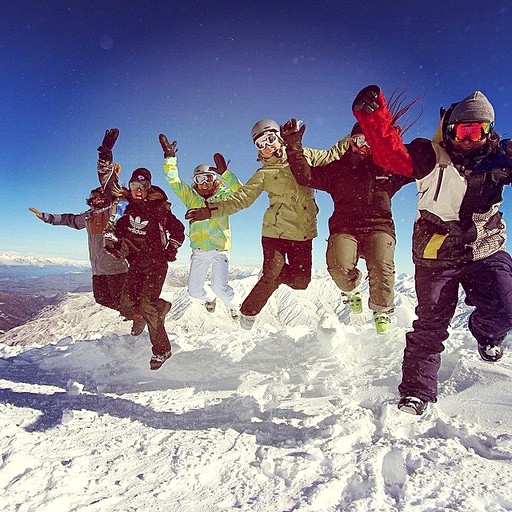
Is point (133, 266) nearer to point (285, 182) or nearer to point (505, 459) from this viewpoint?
point (285, 182)

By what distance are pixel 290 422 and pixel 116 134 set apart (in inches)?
217

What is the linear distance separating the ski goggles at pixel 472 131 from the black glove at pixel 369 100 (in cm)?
69

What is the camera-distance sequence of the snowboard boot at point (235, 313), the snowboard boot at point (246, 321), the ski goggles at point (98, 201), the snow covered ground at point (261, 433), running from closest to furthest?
the snow covered ground at point (261, 433) → the snowboard boot at point (246, 321) → the snowboard boot at point (235, 313) → the ski goggles at point (98, 201)

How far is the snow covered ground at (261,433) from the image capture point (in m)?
2.36

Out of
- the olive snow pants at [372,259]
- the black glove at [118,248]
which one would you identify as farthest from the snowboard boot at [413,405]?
the black glove at [118,248]

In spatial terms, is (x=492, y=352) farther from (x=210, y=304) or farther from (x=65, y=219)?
(x=65, y=219)

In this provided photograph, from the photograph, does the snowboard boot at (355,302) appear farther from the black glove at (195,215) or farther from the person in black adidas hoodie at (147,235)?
the person in black adidas hoodie at (147,235)

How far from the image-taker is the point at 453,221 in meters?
3.43

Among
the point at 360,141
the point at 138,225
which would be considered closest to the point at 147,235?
the point at 138,225

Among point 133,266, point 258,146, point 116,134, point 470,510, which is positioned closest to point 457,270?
point 470,510

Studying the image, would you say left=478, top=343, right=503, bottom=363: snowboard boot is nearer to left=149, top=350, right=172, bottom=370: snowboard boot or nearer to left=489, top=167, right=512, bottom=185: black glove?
left=489, top=167, right=512, bottom=185: black glove

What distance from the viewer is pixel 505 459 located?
267 centimetres

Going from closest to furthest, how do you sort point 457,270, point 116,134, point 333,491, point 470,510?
1. point 470,510
2. point 333,491
3. point 457,270
4. point 116,134

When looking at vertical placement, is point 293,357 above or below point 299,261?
below
